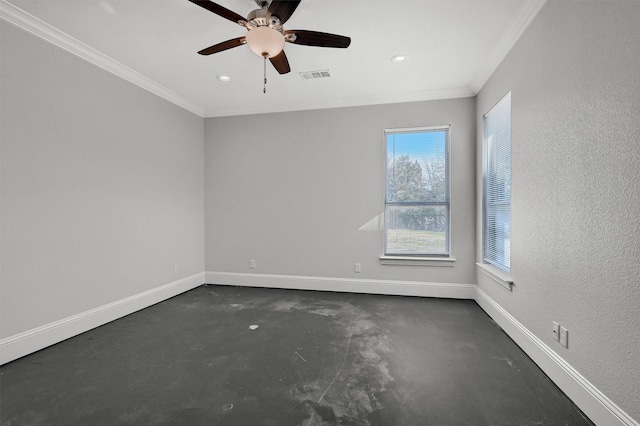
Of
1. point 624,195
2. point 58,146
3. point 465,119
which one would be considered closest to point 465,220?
point 465,119

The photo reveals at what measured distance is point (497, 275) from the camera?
2939 mm

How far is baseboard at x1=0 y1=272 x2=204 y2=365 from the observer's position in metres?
2.29

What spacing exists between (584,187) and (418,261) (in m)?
2.38

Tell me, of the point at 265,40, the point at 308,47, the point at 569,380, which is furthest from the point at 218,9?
the point at 569,380

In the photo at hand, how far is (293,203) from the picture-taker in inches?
172

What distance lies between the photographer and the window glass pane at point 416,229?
395 centimetres

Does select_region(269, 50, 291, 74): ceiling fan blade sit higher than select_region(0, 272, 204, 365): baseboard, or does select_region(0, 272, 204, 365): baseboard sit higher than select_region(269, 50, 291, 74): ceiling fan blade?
select_region(269, 50, 291, 74): ceiling fan blade

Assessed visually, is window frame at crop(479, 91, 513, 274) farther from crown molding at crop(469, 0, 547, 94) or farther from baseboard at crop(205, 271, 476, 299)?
baseboard at crop(205, 271, 476, 299)

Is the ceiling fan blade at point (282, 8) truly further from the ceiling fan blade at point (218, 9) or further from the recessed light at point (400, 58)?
the recessed light at point (400, 58)

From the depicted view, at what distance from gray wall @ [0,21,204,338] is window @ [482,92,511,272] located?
415 centimetres

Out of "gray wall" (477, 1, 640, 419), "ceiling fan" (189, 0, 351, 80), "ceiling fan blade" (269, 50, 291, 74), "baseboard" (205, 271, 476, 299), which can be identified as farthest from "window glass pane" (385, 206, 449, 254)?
"ceiling fan" (189, 0, 351, 80)

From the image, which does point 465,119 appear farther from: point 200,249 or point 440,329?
point 200,249

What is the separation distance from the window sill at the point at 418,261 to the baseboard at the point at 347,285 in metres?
0.27

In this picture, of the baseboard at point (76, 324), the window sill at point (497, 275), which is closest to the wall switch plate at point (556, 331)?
the window sill at point (497, 275)
